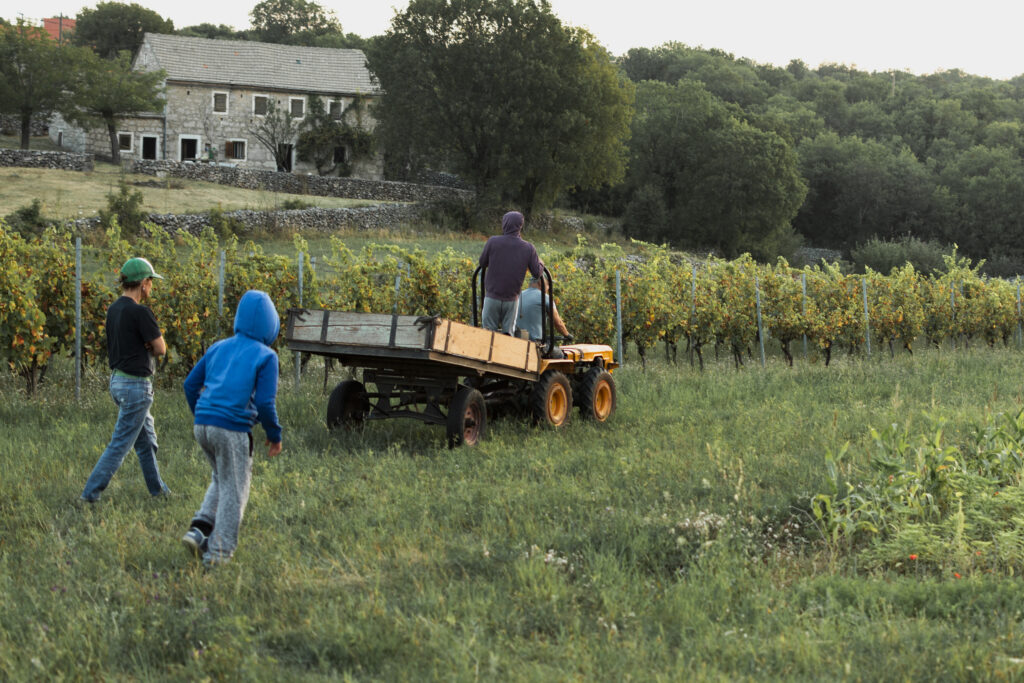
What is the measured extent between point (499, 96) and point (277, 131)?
12.7 m

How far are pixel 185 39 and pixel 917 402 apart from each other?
48.5 m

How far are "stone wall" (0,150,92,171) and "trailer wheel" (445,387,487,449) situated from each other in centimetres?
3781

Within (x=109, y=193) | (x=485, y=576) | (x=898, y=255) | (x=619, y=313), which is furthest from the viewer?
(x=898, y=255)

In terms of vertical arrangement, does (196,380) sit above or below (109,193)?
below

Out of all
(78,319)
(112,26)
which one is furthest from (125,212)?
(112,26)

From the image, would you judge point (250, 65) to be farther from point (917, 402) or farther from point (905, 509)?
point (905, 509)

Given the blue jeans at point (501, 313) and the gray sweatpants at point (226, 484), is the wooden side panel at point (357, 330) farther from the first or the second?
the gray sweatpants at point (226, 484)

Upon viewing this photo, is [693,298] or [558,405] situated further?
[693,298]

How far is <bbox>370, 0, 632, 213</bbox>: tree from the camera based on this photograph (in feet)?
142

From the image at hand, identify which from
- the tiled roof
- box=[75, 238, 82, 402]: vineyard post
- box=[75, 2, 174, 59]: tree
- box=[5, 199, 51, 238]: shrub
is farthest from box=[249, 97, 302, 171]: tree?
box=[75, 238, 82, 402]: vineyard post

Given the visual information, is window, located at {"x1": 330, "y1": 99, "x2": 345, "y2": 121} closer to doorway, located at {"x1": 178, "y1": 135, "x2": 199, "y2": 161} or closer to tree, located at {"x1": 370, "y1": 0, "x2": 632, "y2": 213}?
tree, located at {"x1": 370, "y1": 0, "x2": 632, "y2": 213}

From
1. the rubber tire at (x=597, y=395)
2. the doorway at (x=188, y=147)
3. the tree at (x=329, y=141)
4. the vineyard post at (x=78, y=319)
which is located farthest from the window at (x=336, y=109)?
the rubber tire at (x=597, y=395)

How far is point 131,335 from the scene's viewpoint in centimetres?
655

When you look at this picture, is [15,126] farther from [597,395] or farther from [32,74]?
[597,395]
